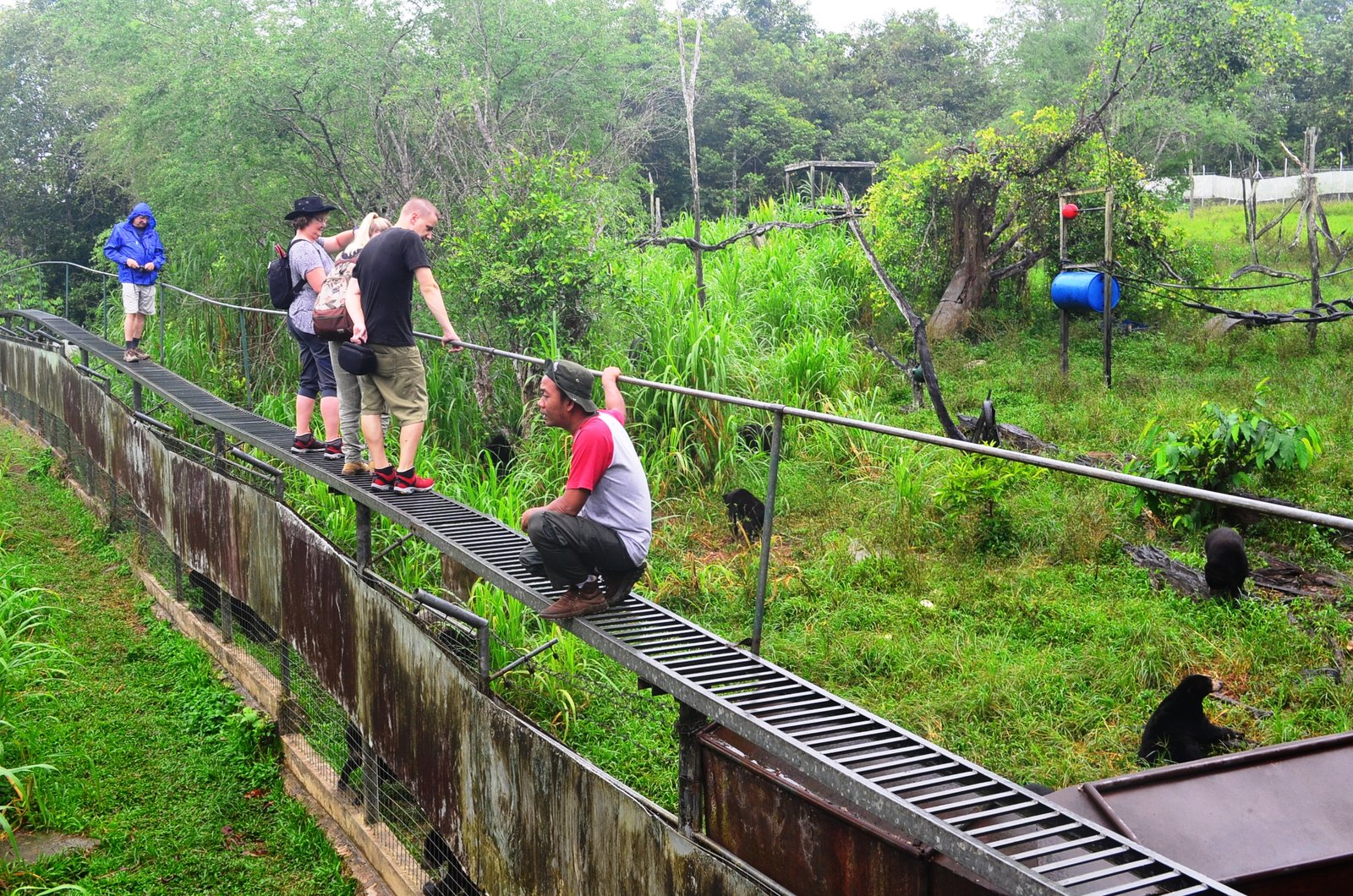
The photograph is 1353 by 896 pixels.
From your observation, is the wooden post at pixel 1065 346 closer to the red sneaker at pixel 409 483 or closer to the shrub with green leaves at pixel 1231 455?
the shrub with green leaves at pixel 1231 455

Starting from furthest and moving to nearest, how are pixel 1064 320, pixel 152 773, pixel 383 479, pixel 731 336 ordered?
pixel 1064 320, pixel 731 336, pixel 152 773, pixel 383 479

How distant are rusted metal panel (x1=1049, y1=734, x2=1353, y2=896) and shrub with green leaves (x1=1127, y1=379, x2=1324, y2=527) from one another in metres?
3.35

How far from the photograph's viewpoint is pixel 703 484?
25.7ft

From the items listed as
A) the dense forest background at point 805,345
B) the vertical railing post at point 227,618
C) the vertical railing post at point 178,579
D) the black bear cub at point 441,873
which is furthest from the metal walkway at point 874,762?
the vertical railing post at point 178,579

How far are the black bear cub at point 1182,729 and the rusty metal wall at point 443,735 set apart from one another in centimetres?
210

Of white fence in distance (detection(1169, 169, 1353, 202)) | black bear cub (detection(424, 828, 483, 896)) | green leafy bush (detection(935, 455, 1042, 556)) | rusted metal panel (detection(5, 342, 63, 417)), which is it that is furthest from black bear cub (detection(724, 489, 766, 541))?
white fence in distance (detection(1169, 169, 1353, 202))

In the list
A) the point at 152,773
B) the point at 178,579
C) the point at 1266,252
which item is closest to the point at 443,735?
the point at 152,773

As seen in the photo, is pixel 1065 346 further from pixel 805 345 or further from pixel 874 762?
pixel 874 762

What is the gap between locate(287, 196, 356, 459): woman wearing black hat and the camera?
20.0ft

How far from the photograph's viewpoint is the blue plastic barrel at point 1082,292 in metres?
11.6

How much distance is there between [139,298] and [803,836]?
8406mm

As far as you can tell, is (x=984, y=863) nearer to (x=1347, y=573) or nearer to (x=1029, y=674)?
(x=1029, y=674)

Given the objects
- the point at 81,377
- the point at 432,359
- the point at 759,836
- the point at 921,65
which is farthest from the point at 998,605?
the point at 921,65

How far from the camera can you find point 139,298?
957 centimetres
